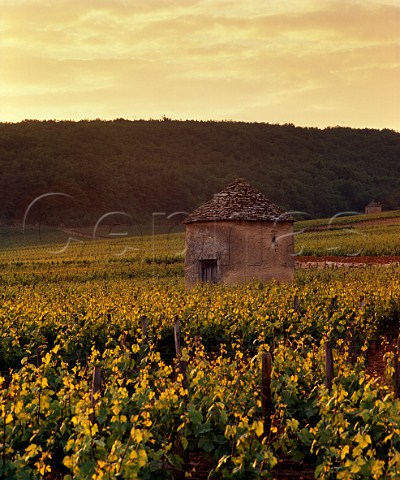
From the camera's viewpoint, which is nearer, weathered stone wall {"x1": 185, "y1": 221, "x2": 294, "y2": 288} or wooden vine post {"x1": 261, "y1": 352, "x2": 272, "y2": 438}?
wooden vine post {"x1": 261, "y1": 352, "x2": 272, "y2": 438}

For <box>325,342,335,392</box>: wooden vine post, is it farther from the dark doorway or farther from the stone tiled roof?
the dark doorway

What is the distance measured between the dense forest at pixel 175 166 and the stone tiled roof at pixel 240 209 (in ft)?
200

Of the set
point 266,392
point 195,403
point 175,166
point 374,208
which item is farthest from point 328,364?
point 175,166

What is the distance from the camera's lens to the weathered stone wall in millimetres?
25734

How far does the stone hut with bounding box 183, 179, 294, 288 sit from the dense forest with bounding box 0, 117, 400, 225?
61.5 metres

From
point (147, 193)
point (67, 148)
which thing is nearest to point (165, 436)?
point (147, 193)

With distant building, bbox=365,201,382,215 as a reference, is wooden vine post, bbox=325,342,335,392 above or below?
below

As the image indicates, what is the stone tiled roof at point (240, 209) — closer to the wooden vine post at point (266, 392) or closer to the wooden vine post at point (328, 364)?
the wooden vine post at point (328, 364)

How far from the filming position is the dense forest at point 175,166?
10012 centimetres

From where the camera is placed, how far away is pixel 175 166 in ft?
392

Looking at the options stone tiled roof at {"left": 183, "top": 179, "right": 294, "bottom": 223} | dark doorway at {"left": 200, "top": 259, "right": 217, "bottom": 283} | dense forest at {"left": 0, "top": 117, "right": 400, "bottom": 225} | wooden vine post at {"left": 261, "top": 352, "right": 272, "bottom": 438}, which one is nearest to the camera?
wooden vine post at {"left": 261, "top": 352, "right": 272, "bottom": 438}

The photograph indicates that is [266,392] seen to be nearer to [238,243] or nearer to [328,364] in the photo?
[328,364]

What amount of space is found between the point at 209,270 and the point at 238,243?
160 centimetres

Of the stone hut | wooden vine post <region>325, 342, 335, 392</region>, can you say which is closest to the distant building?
the stone hut
